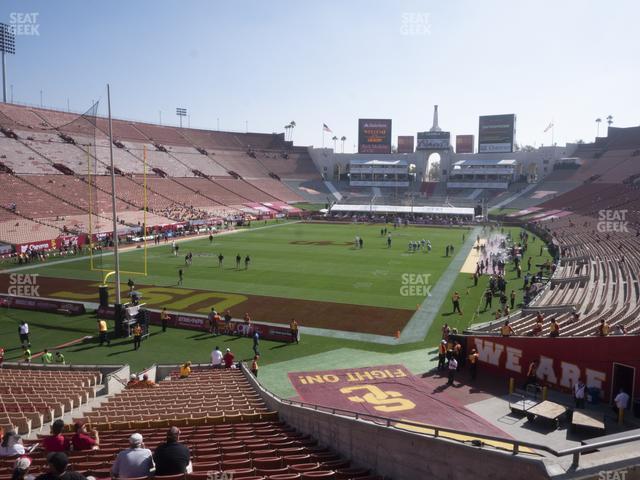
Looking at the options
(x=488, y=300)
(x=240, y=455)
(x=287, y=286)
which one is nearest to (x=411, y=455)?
(x=240, y=455)

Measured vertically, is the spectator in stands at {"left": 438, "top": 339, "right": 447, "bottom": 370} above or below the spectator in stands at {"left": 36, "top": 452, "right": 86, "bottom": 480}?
below

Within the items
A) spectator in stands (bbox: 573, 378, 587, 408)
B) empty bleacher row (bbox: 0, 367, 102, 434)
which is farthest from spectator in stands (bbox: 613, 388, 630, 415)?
empty bleacher row (bbox: 0, 367, 102, 434)

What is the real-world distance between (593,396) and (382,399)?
570 centimetres

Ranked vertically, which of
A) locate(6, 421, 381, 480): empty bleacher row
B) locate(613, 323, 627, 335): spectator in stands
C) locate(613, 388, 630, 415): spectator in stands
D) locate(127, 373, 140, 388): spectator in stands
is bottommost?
locate(127, 373, 140, 388): spectator in stands

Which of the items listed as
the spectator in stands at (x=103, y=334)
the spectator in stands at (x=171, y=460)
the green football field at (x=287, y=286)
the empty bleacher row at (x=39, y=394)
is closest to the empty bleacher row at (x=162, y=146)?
the green football field at (x=287, y=286)

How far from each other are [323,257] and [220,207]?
36290 millimetres

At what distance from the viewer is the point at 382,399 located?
14.9 metres

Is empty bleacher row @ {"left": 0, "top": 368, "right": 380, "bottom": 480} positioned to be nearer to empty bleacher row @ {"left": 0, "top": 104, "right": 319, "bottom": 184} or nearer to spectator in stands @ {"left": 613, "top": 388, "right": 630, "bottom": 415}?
spectator in stands @ {"left": 613, "top": 388, "right": 630, "bottom": 415}

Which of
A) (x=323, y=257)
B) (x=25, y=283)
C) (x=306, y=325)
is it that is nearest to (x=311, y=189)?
(x=323, y=257)

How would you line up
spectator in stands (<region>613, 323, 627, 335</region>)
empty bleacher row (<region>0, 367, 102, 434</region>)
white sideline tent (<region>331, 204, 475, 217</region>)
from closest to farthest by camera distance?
empty bleacher row (<region>0, 367, 102, 434</region>) < spectator in stands (<region>613, 323, 627, 335</region>) < white sideline tent (<region>331, 204, 475, 217</region>)

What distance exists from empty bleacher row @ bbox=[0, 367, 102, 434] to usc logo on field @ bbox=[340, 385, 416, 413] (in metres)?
7.44

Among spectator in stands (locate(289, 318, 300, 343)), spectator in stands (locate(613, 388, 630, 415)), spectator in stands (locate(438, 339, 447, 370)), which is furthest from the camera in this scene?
spectator in stands (locate(289, 318, 300, 343))

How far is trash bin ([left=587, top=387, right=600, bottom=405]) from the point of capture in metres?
13.3

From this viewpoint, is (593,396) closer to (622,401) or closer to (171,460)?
(622,401)
